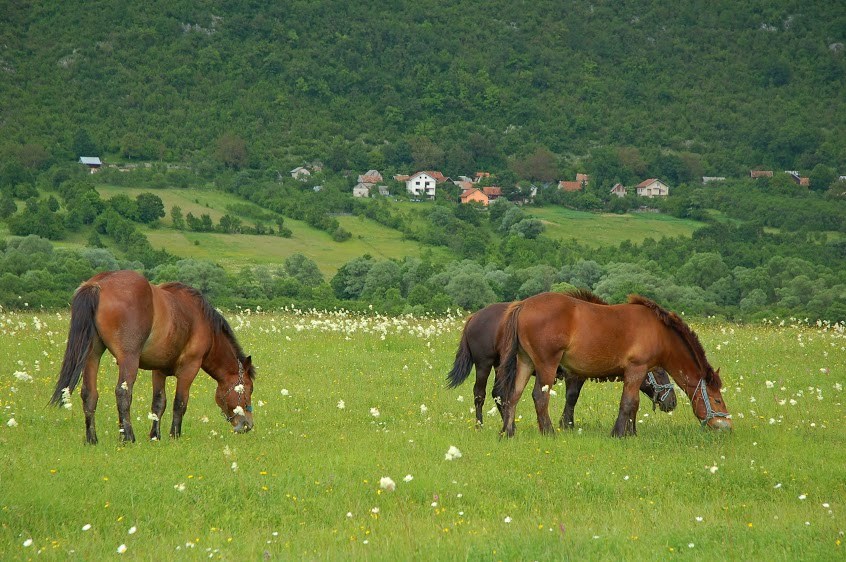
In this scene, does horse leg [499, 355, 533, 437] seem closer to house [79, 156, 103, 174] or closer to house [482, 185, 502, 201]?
house [79, 156, 103, 174]

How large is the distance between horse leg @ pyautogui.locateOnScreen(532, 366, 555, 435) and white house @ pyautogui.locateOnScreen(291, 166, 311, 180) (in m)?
105

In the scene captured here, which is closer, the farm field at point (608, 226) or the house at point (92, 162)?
the farm field at point (608, 226)

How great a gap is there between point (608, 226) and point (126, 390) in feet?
286

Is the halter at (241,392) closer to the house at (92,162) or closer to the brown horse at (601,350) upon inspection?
the brown horse at (601,350)

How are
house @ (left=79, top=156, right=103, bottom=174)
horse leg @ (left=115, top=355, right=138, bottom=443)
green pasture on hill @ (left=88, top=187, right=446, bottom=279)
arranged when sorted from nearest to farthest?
horse leg @ (left=115, top=355, right=138, bottom=443) → green pasture on hill @ (left=88, top=187, right=446, bottom=279) → house @ (left=79, top=156, right=103, bottom=174)

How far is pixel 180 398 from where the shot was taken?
535 inches

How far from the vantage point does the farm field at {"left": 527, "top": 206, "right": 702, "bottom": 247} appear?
90.2 meters

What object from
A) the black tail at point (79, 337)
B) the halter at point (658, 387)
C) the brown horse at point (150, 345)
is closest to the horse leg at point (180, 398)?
the brown horse at point (150, 345)

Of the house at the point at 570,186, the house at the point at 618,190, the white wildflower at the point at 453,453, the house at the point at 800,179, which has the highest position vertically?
the white wildflower at the point at 453,453

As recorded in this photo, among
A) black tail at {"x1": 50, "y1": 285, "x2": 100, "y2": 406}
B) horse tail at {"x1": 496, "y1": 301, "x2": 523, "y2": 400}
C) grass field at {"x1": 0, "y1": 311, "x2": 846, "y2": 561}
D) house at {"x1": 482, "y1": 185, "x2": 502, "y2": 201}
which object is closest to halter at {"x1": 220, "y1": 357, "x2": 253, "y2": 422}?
grass field at {"x1": 0, "y1": 311, "x2": 846, "y2": 561}

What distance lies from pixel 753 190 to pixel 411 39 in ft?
240

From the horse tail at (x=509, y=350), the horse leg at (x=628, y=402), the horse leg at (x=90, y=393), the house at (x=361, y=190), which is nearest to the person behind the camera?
the horse leg at (x=90, y=393)

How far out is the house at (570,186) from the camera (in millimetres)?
117625

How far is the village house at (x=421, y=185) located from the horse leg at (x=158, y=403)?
103 meters
